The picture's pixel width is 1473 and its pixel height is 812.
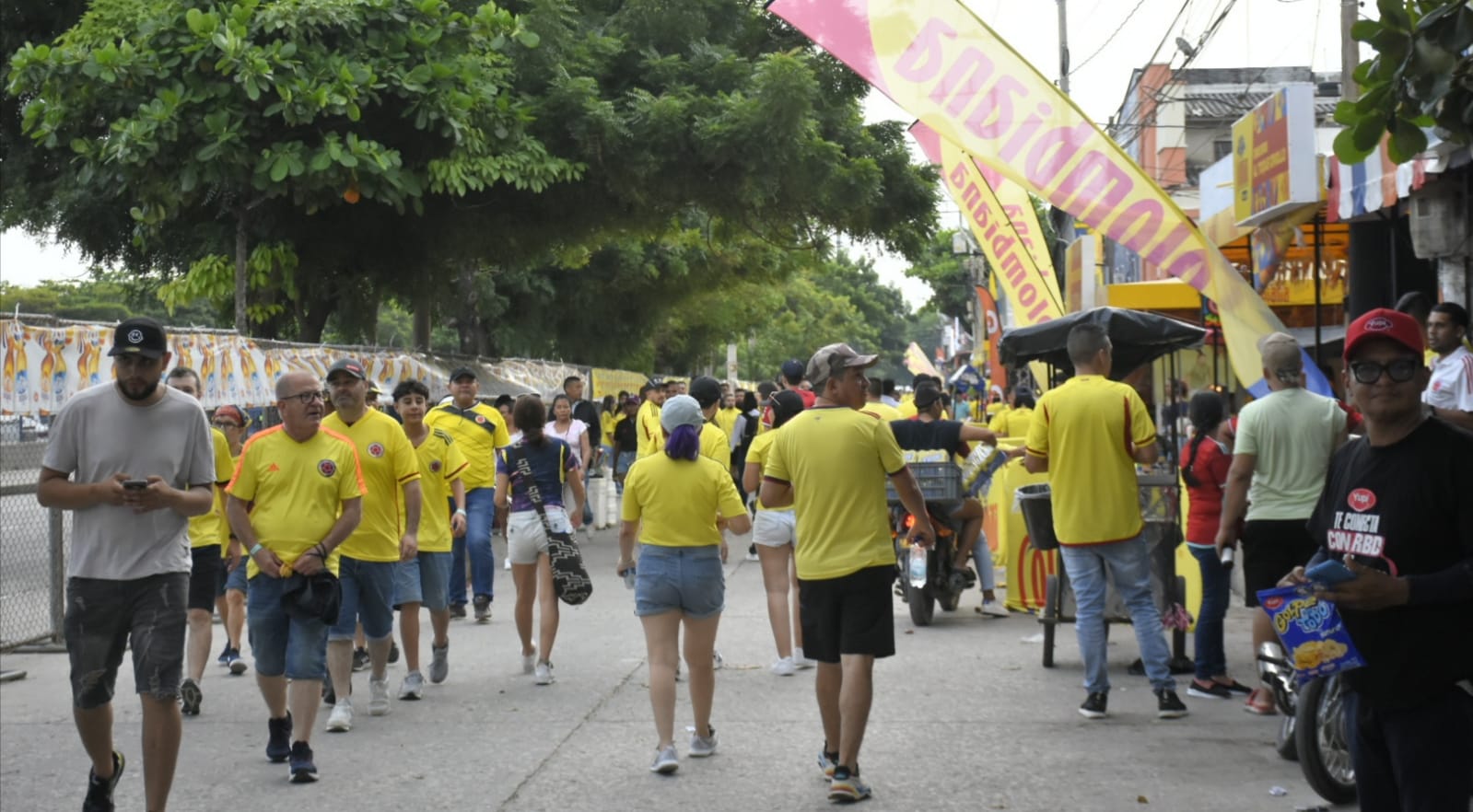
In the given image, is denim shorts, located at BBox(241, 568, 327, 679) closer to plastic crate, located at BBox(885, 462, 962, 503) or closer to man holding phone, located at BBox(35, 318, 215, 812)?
man holding phone, located at BBox(35, 318, 215, 812)

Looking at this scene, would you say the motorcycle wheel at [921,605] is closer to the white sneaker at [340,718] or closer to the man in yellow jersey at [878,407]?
the man in yellow jersey at [878,407]

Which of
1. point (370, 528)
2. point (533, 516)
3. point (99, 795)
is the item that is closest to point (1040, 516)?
point (533, 516)

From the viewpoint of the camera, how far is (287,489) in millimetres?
7352

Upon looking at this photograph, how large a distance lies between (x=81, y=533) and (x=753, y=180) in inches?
489

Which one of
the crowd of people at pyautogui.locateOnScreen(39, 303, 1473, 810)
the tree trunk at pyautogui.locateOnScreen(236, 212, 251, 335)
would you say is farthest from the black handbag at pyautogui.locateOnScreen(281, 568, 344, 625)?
the tree trunk at pyautogui.locateOnScreen(236, 212, 251, 335)

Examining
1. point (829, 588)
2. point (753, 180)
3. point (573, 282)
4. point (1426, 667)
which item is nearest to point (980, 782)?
point (829, 588)

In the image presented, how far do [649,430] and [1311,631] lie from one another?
12.5m

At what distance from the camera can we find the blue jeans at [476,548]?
39.8ft

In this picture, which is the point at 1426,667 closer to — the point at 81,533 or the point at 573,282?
the point at 81,533

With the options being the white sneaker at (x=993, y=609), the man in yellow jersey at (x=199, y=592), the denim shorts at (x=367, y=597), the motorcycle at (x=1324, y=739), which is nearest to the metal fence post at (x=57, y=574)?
the man in yellow jersey at (x=199, y=592)

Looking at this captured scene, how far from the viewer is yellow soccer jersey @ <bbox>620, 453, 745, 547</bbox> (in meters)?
7.65

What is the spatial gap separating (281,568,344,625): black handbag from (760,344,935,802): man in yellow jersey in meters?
2.10

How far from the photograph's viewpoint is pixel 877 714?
8438 millimetres

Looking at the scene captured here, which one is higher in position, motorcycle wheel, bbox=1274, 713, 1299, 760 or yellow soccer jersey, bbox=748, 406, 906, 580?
yellow soccer jersey, bbox=748, 406, 906, 580
